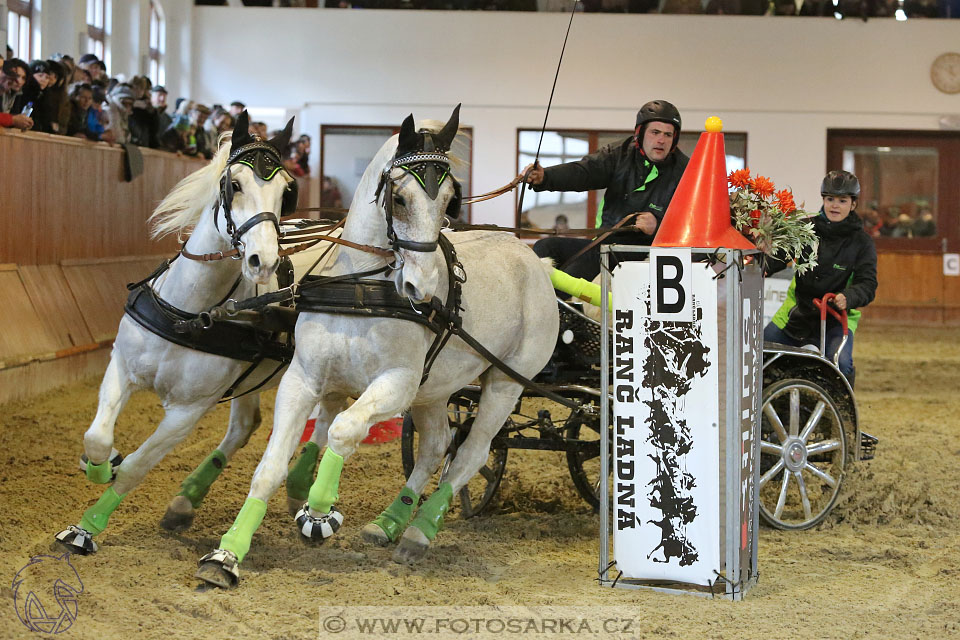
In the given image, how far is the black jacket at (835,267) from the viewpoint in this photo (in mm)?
5922

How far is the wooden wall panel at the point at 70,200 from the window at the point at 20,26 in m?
2.28

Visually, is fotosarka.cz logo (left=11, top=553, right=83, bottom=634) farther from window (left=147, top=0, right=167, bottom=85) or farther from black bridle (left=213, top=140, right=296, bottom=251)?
window (left=147, top=0, right=167, bottom=85)

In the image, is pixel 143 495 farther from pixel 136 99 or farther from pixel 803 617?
pixel 136 99

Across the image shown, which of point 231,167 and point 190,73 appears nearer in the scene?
point 231,167

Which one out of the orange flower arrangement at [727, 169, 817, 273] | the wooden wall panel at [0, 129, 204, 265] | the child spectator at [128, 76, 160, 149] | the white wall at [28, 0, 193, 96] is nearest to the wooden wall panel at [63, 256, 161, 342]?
the wooden wall panel at [0, 129, 204, 265]

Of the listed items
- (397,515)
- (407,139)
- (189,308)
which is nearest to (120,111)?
(189,308)

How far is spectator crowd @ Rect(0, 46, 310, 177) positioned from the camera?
902 cm

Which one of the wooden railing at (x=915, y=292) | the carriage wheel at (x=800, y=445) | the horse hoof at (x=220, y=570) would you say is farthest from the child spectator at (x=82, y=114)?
the wooden railing at (x=915, y=292)

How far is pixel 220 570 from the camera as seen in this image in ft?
12.5

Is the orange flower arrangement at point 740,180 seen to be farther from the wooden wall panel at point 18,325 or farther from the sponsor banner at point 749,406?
the wooden wall panel at point 18,325

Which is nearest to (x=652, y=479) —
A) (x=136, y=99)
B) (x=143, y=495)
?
(x=143, y=495)

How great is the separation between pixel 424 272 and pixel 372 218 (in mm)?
407

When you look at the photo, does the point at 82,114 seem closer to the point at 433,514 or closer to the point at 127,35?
the point at 127,35

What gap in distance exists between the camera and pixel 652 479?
4.09 metres
